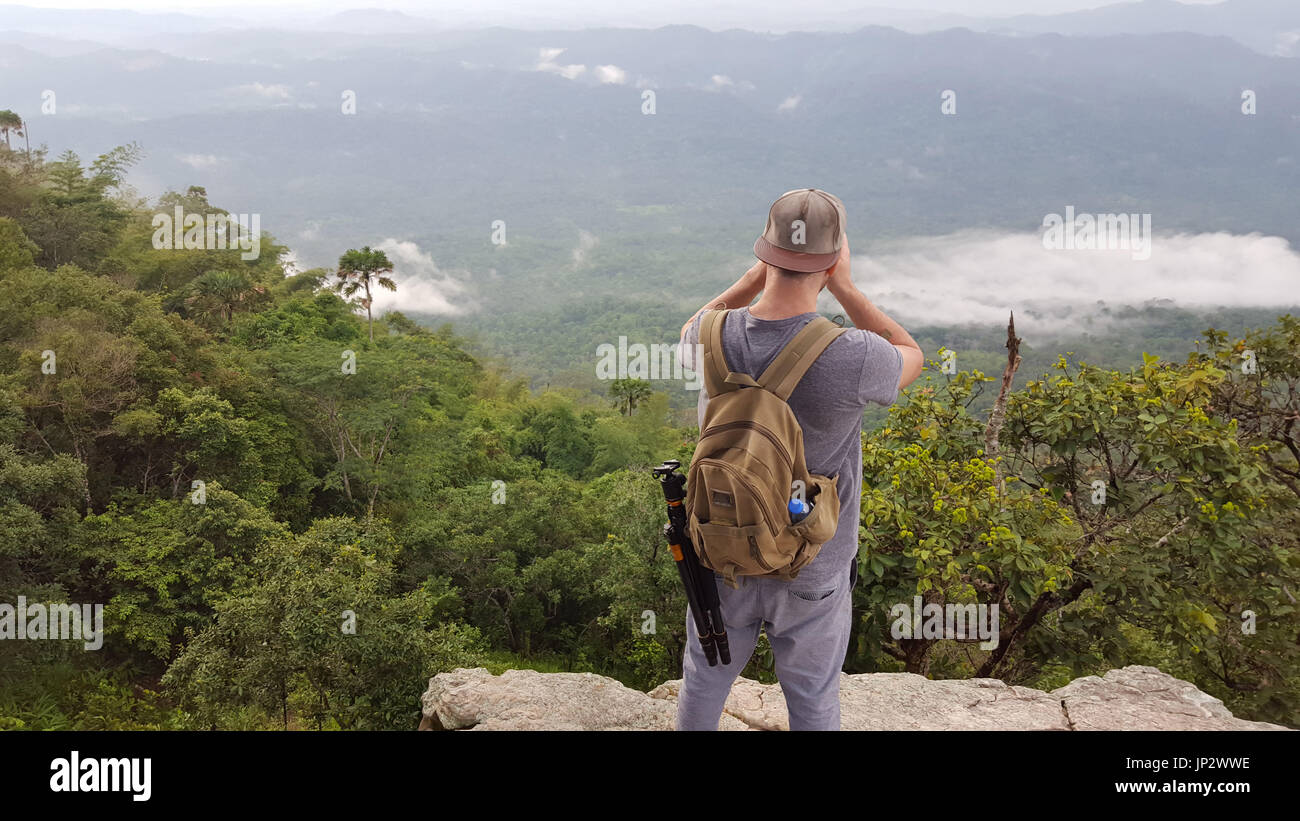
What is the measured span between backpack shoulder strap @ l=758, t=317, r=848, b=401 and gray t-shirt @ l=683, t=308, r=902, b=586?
0.03m

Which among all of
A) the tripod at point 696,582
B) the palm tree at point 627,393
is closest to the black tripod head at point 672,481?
the tripod at point 696,582

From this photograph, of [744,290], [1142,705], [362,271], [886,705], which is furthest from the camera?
[362,271]

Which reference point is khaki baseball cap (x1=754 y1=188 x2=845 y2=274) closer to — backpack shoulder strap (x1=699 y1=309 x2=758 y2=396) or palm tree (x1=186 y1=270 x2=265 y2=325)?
backpack shoulder strap (x1=699 y1=309 x2=758 y2=396)

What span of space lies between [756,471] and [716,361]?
441mm

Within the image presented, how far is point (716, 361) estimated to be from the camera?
3031 mm

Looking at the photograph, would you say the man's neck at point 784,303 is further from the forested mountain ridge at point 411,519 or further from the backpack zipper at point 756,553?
the forested mountain ridge at point 411,519

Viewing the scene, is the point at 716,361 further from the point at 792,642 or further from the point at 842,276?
the point at 792,642

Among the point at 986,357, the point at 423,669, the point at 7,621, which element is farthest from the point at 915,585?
the point at 986,357

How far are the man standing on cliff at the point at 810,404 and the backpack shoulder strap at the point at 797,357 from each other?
0.04 meters

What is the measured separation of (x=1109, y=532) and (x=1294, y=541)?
219 cm

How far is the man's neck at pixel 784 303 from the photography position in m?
3.04

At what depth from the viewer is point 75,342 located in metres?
19.0

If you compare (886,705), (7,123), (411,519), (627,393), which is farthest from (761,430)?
(7,123)

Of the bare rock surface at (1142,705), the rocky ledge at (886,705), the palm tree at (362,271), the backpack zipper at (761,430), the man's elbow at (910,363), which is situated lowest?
the rocky ledge at (886,705)
